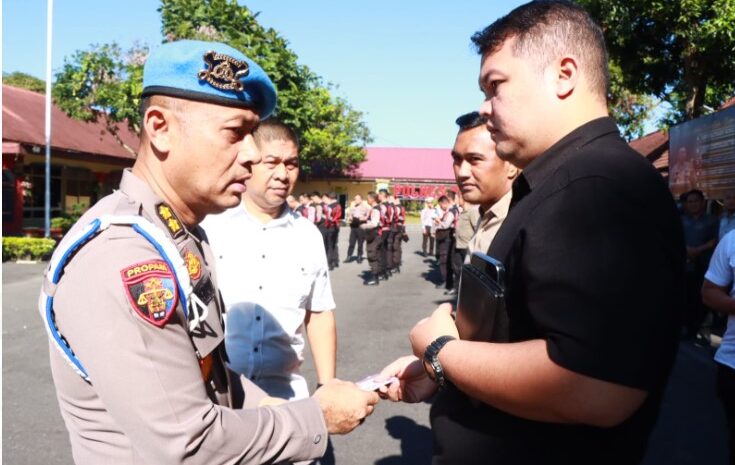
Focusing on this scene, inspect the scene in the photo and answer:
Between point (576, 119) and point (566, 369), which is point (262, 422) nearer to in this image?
point (566, 369)

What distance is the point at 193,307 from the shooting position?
143 cm

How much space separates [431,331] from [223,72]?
93 centimetres

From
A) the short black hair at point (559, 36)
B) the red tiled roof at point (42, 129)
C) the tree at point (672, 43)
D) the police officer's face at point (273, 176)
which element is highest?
the tree at point (672, 43)

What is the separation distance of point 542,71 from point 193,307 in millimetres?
1046

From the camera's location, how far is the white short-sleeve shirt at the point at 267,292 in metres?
2.63

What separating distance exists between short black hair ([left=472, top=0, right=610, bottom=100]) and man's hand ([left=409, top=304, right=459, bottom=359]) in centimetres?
71

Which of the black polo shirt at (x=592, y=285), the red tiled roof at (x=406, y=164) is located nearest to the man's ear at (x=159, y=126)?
the black polo shirt at (x=592, y=285)

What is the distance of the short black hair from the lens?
1.40m

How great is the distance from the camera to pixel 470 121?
357cm

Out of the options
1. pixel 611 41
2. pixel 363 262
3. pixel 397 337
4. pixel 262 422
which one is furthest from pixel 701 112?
pixel 262 422

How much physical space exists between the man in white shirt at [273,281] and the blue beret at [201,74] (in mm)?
1139

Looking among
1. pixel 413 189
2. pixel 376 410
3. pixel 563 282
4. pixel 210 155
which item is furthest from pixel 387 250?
pixel 413 189

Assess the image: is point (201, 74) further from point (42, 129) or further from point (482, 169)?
point (42, 129)

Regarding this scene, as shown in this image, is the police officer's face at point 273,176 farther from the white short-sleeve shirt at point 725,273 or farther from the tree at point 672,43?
the tree at point 672,43
